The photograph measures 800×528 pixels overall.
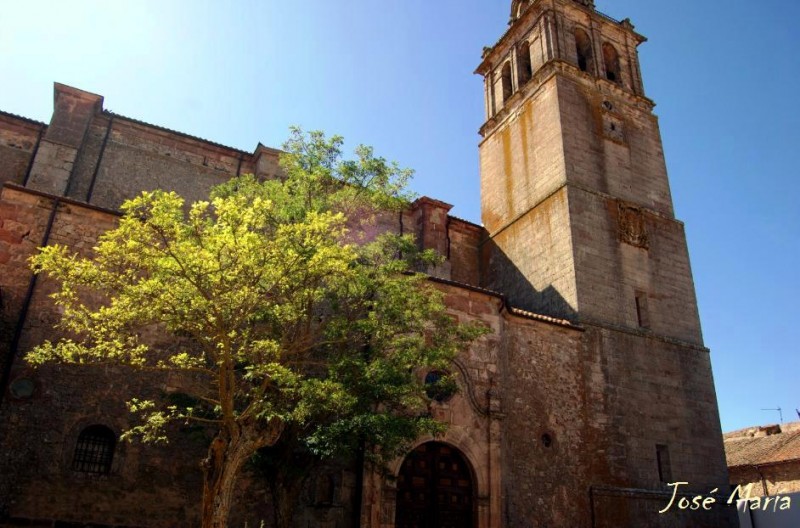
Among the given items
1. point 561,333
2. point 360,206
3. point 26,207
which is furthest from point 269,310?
A: point 561,333

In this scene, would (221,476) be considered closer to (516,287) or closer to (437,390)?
→ (437,390)

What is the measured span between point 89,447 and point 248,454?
11.8ft

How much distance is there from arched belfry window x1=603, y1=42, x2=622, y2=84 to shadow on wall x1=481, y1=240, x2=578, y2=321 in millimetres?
7957

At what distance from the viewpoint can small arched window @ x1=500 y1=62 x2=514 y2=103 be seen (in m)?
23.2

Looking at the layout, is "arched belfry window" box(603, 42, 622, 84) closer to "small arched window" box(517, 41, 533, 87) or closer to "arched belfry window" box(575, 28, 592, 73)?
"arched belfry window" box(575, 28, 592, 73)

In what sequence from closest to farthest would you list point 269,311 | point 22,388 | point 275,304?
1. point 269,311
2. point 275,304
3. point 22,388

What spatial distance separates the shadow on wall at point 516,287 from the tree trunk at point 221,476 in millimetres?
9029

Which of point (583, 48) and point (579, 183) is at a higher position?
point (583, 48)

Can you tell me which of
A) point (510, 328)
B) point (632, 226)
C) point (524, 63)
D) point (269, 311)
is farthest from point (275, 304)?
point (524, 63)

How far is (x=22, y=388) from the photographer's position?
10172 mm

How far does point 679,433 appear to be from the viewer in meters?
15.9

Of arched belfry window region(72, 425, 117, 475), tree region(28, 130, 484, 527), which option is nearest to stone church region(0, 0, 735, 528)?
arched belfry window region(72, 425, 117, 475)

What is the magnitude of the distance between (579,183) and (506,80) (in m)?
7.30

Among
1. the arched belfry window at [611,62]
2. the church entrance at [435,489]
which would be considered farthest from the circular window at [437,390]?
the arched belfry window at [611,62]
